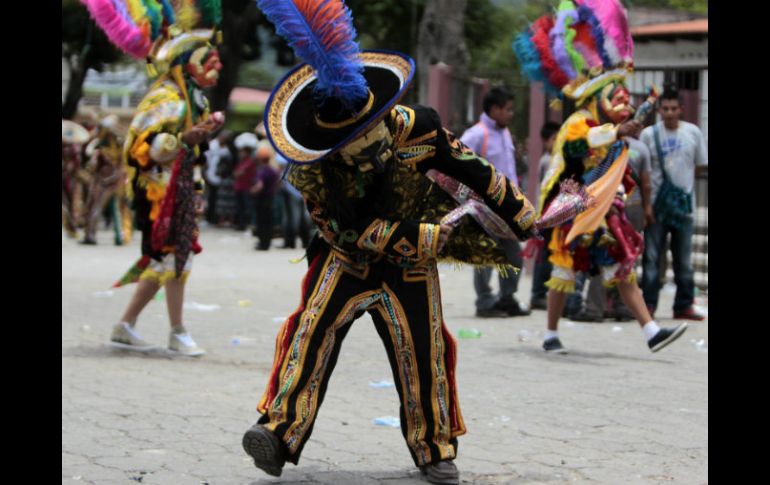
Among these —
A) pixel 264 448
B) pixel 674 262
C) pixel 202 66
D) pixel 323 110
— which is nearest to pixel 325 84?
pixel 323 110

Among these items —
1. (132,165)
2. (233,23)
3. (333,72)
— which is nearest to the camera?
(333,72)

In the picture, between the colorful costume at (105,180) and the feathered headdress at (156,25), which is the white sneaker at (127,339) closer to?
the feathered headdress at (156,25)

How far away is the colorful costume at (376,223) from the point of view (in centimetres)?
513

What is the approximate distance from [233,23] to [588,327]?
16.8 m

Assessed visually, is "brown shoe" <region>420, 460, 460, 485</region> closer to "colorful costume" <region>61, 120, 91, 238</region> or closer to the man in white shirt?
the man in white shirt

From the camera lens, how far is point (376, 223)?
5230mm

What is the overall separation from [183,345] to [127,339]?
0.43 meters

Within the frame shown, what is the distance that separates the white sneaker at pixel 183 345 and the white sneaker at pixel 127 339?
23 centimetres

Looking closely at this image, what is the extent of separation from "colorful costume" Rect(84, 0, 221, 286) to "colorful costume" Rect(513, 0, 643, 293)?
241cm

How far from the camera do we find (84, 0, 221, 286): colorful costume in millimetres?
8617

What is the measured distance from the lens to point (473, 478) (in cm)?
566

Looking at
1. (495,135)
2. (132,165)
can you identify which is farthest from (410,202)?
(495,135)

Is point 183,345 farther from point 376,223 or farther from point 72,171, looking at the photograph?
point 72,171
